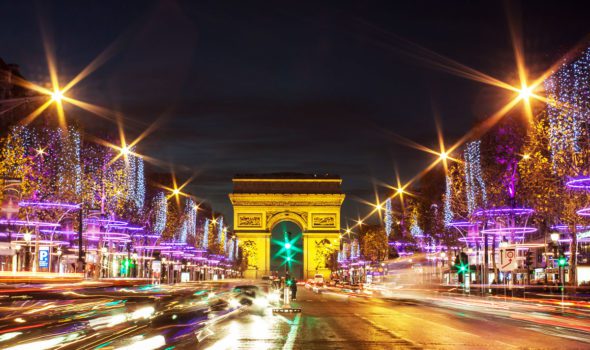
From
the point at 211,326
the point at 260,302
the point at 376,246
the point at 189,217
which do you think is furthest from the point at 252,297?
the point at 376,246

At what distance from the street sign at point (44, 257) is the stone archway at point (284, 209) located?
11924 centimetres

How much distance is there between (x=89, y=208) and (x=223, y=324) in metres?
33.3

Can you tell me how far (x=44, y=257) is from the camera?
4634 cm

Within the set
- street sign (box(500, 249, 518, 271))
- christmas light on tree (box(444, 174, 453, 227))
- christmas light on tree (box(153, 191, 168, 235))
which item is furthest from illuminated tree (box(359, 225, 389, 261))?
street sign (box(500, 249, 518, 271))

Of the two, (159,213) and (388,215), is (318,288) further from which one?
(159,213)

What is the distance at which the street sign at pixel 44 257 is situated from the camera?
1800 inches

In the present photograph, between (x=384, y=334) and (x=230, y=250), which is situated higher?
(x=230, y=250)

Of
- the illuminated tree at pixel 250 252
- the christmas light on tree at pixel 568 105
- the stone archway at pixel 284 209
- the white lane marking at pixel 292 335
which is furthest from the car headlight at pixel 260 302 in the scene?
the illuminated tree at pixel 250 252

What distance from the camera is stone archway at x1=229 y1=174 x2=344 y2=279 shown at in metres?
168

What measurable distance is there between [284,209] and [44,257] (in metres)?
122

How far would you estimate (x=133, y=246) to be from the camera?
79562 mm

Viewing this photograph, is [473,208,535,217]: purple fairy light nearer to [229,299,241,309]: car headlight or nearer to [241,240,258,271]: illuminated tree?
[229,299,241,309]: car headlight

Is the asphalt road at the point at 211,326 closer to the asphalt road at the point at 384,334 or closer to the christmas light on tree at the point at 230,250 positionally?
the asphalt road at the point at 384,334

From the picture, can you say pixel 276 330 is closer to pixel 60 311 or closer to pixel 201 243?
pixel 60 311
